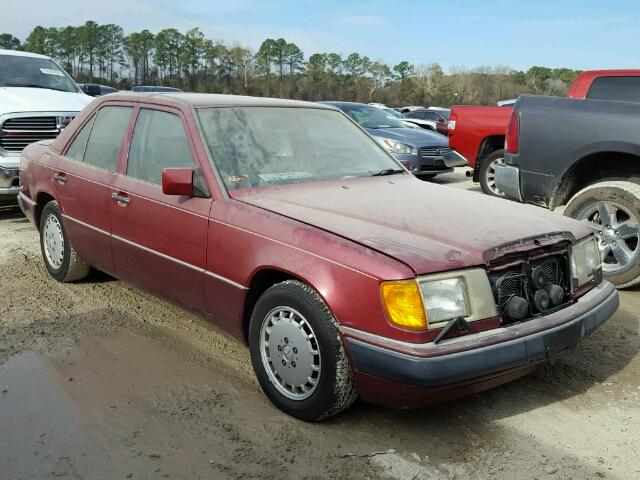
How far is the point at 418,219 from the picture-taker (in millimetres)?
3258

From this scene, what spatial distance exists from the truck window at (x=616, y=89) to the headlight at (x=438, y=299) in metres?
4.50

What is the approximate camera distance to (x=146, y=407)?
326 centimetres

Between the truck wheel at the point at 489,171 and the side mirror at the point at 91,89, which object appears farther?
the side mirror at the point at 91,89

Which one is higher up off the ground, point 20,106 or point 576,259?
point 20,106

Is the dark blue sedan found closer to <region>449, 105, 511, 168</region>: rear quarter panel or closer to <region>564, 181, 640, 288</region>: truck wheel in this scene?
<region>449, 105, 511, 168</region>: rear quarter panel

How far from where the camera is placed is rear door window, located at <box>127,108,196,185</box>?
3.88 metres

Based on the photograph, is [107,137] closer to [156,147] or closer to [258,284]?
[156,147]

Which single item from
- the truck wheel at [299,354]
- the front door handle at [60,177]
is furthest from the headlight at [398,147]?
the truck wheel at [299,354]

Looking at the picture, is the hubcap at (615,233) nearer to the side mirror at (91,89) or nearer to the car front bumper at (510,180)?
the car front bumper at (510,180)

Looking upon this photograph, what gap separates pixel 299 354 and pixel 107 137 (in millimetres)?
2516

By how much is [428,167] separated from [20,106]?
699 cm

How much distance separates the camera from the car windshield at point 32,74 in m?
8.99

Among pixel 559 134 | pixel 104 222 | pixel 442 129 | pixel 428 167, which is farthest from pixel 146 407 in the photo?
pixel 442 129

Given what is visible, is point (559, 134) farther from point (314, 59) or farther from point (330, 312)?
point (314, 59)
